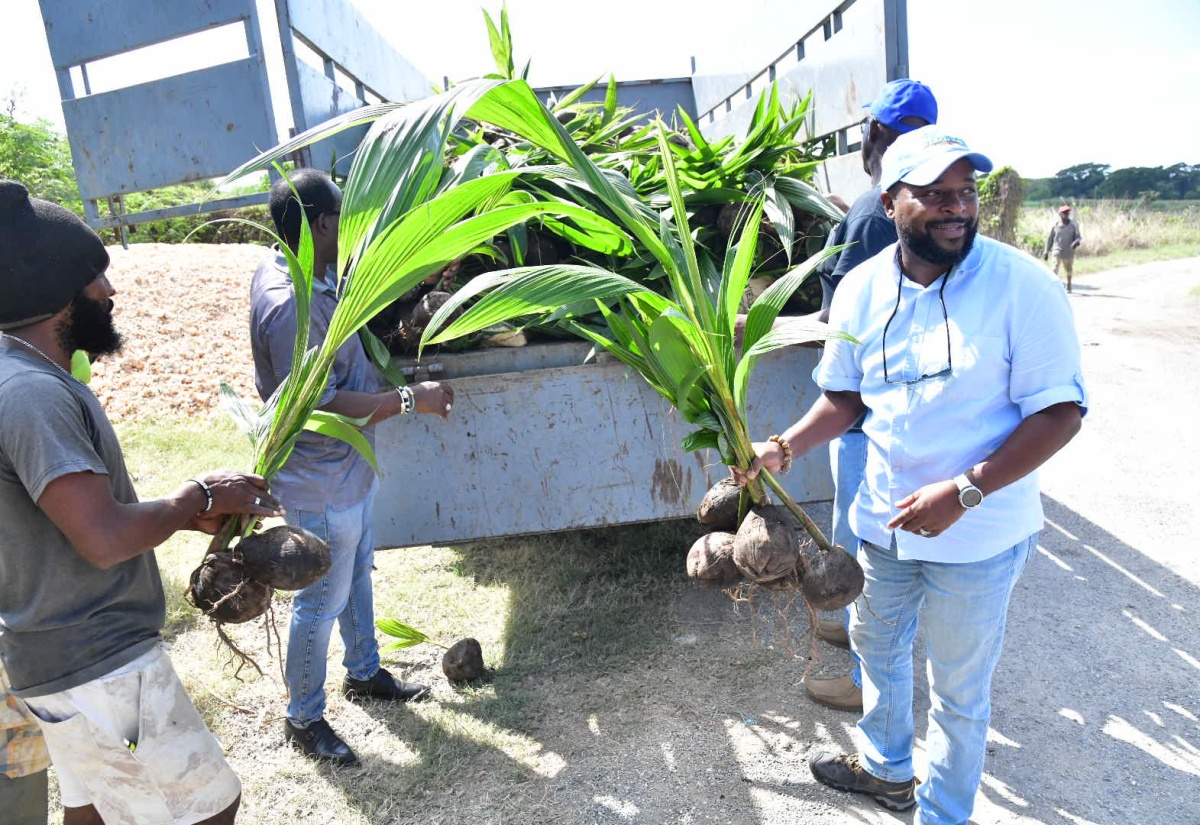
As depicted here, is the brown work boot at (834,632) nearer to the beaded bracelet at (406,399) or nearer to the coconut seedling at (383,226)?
the beaded bracelet at (406,399)

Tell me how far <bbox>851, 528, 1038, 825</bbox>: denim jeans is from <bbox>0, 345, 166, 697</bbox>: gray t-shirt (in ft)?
5.90

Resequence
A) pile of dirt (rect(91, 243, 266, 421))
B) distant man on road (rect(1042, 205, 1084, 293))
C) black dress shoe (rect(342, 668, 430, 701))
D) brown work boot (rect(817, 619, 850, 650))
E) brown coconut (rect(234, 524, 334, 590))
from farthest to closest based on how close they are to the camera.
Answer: distant man on road (rect(1042, 205, 1084, 293))
pile of dirt (rect(91, 243, 266, 421))
brown work boot (rect(817, 619, 850, 650))
black dress shoe (rect(342, 668, 430, 701))
brown coconut (rect(234, 524, 334, 590))

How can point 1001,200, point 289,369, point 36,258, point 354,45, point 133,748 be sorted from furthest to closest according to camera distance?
point 1001,200, point 354,45, point 289,369, point 133,748, point 36,258

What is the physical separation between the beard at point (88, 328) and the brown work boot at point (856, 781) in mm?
2241

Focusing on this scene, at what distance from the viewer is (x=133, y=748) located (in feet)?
5.89

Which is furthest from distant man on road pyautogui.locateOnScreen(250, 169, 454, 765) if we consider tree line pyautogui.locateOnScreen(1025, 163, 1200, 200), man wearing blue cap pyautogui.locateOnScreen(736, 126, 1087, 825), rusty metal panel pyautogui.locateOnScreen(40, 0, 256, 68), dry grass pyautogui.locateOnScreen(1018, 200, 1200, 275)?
tree line pyautogui.locateOnScreen(1025, 163, 1200, 200)

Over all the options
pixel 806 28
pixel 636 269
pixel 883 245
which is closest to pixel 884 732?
pixel 883 245

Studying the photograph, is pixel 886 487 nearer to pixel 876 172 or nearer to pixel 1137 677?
pixel 876 172

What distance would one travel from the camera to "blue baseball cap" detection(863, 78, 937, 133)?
8.07ft

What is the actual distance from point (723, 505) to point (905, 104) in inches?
53.7

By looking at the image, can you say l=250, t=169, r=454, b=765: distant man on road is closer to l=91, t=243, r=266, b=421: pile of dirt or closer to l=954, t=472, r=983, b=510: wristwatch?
l=954, t=472, r=983, b=510: wristwatch

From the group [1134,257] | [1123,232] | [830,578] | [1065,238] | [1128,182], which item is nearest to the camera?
[830,578]

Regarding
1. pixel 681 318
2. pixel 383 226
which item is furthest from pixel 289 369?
pixel 681 318

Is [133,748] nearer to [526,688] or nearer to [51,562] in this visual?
[51,562]
